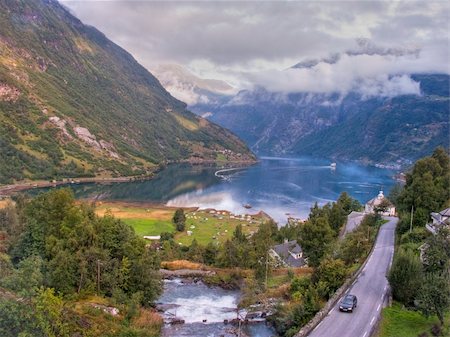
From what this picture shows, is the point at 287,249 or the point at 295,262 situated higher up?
the point at 287,249

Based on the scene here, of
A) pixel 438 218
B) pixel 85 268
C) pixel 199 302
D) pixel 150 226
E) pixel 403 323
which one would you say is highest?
pixel 438 218

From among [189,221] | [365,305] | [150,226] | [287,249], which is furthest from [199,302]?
[189,221]

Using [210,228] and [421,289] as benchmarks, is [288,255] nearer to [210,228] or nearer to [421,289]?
[210,228]

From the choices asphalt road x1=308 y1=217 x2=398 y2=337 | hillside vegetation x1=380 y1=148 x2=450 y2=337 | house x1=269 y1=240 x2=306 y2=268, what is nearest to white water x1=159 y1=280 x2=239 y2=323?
house x1=269 y1=240 x2=306 y2=268

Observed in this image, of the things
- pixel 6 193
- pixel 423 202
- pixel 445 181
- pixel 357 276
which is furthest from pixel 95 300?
pixel 6 193

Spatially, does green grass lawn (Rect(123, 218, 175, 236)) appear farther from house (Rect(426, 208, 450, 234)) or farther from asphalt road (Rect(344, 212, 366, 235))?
house (Rect(426, 208, 450, 234))

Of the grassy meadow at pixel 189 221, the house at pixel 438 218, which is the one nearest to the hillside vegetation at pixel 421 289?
the house at pixel 438 218

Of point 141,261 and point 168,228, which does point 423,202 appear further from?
point 168,228
